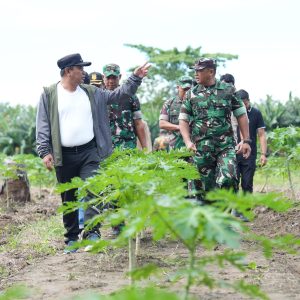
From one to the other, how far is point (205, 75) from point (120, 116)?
3.99 ft

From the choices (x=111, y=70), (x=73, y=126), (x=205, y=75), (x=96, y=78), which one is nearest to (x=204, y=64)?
(x=205, y=75)

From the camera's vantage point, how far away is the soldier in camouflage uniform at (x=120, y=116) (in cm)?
803

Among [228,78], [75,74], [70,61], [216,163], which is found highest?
[70,61]

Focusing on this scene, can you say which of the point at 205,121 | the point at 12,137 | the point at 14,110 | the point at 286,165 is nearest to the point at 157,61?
the point at 14,110

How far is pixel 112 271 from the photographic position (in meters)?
5.39

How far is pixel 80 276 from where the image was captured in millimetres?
5234

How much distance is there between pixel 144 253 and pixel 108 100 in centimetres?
154

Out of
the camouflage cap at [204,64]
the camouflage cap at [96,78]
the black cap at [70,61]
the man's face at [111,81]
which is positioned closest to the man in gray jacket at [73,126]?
the black cap at [70,61]

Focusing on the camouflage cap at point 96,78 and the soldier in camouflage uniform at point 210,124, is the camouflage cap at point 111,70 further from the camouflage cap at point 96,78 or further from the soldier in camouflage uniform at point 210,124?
the soldier in camouflage uniform at point 210,124

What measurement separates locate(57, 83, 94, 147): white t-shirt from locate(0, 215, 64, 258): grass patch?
107cm

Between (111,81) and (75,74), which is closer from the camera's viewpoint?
(75,74)

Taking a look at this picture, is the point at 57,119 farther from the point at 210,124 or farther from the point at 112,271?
the point at 112,271

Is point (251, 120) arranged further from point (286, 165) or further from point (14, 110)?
point (14, 110)

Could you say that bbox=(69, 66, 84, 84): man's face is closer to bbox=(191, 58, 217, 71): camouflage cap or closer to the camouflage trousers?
bbox=(191, 58, 217, 71): camouflage cap
